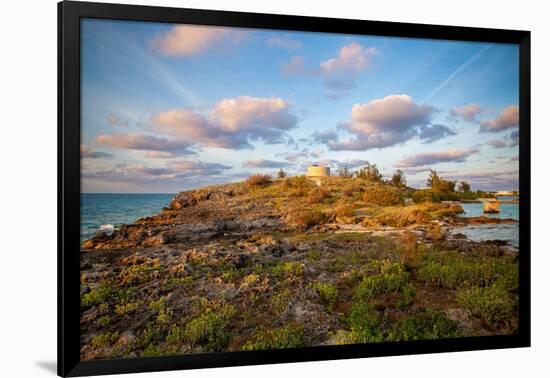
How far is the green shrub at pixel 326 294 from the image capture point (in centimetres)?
527

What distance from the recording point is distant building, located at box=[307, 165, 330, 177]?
548 cm

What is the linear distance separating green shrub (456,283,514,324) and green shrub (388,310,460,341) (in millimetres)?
251

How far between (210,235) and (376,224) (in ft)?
5.45

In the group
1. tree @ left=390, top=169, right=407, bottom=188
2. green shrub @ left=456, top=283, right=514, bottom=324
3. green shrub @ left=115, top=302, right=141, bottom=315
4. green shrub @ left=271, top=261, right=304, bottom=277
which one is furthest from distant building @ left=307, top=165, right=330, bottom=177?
green shrub @ left=115, top=302, right=141, bottom=315

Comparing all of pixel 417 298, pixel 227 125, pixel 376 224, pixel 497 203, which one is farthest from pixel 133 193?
pixel 497 203

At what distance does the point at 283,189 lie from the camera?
5.46 meters

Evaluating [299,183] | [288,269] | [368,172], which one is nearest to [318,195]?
[299,183]

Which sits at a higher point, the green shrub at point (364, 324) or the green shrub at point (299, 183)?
the green shrub at point (299, 183)

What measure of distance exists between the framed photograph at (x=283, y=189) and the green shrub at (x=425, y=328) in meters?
0.01

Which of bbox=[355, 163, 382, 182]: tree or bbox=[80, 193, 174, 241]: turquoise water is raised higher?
bbox=[355, 163, 382, 182]: tree

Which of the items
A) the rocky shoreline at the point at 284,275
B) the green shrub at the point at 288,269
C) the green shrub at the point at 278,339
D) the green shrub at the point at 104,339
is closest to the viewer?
the green shrub at the point at 104,339

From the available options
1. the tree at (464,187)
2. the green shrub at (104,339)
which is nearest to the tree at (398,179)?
the tree at (464,187)

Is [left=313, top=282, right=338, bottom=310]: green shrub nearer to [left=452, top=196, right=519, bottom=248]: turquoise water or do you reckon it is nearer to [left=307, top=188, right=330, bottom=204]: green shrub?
[left=307, top=188, right=330, bottom=204]: green shrub

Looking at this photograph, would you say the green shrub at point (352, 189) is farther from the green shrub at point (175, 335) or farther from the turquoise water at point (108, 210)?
the green shrub at point (175, 335)
